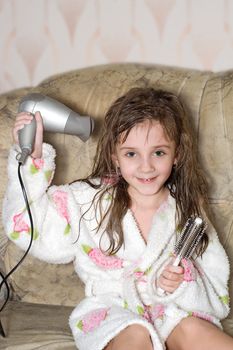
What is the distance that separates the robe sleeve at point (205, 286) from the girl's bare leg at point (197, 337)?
7 cm

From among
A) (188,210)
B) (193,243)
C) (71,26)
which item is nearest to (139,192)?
(188,210)

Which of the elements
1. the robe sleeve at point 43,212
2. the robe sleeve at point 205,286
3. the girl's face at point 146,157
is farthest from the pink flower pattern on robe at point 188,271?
the robe sleeve at point 43,212

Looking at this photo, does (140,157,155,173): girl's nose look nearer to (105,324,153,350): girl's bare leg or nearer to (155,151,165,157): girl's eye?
(155,151,165,157): girl's eye

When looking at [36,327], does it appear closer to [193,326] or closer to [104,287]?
[104,287]

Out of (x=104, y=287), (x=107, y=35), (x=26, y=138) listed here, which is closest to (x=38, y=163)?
(x=26, y=138)

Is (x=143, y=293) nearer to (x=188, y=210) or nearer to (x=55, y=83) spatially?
(x=188, y=210)

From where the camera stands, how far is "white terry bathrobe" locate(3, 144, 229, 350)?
6.00 ft

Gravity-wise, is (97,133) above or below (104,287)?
above

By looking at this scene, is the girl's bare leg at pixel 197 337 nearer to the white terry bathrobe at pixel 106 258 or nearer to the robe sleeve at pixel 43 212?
the white terry bathrobe at pixel 106 258

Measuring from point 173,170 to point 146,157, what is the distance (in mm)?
182

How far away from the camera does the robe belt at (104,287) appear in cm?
189

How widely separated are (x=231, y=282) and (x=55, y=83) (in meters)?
0.83

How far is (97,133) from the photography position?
2092 millimetres

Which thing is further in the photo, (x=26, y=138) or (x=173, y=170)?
(x=173, y=170)
